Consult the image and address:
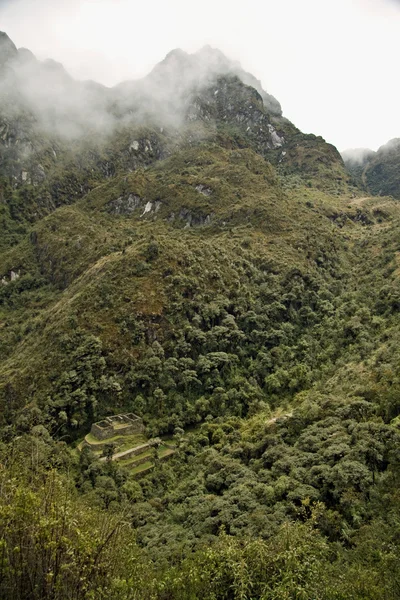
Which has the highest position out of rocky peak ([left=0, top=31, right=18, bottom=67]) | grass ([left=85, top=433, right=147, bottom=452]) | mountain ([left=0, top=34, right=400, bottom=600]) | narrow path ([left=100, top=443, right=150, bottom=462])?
rocky peak ([left=0, top=31, right=18, bottom=67])

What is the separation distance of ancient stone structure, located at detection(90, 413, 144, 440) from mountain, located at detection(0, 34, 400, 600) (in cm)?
109

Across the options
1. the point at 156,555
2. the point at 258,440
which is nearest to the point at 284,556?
the point at 156,555

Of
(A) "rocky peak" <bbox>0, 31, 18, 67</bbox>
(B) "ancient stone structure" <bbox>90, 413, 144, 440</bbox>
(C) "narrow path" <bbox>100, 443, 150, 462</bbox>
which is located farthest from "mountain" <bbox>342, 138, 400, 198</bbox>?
(C) "narrow path" <bbox>100, 443, 150, 462</bbox>

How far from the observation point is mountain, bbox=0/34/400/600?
1706 cm

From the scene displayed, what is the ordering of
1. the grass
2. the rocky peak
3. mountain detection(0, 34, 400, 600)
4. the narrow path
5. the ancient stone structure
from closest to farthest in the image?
mountain detection(0, 34, 400, 600) < the narrow path < the grass < the ancient stone structure < the rocky peak

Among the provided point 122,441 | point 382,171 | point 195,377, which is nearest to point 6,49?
point 382,171

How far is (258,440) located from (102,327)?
79.8ft

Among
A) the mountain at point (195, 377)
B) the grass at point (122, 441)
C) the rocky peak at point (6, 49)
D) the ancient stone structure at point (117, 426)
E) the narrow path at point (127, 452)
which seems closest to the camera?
the mountain at point (195, 377)

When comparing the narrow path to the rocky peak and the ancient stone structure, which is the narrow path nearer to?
the ancient stone structure

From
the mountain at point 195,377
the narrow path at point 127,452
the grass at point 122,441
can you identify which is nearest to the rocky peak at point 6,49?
the mountain at point 195,377

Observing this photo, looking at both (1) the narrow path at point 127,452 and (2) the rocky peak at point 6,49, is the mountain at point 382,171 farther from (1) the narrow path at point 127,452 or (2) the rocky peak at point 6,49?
(1) the narrow path at point 127,452

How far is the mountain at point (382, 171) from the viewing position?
159125 mm

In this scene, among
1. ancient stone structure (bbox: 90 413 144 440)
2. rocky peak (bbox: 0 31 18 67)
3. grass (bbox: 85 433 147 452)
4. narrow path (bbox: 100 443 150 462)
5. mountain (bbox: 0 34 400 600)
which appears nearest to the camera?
mountain (bbox: 0 34 400 600)

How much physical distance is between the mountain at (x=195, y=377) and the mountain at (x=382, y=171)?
30317mm
